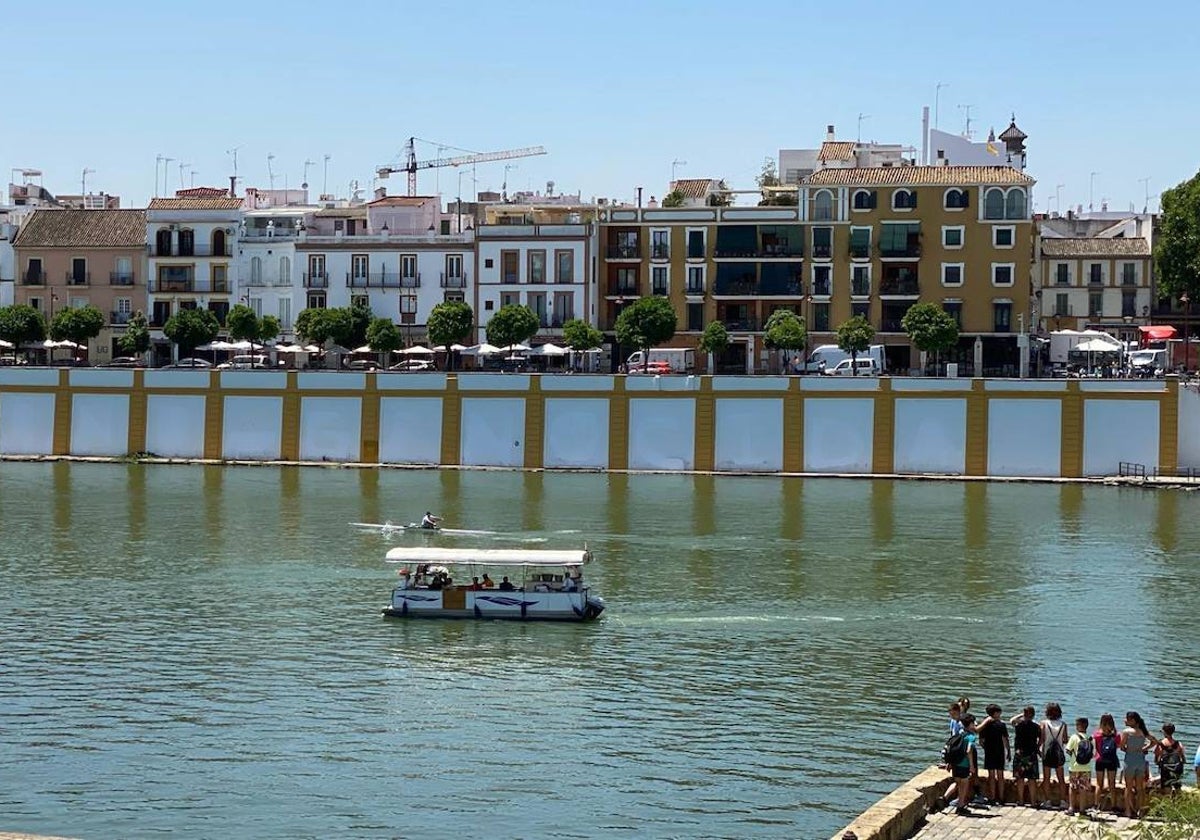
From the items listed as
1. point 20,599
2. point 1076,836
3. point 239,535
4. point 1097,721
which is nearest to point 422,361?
point 239,535

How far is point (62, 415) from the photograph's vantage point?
83.1 metres

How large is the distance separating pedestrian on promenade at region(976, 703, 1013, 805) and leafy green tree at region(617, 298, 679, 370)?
6126 centimetres

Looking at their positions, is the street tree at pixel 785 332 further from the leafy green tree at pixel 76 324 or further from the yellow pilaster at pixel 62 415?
the leafy green tree at pixel 76 324

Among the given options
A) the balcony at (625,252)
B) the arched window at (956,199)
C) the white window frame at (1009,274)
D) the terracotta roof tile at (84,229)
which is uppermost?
the arched window at (956,199)

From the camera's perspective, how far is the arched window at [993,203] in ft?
296

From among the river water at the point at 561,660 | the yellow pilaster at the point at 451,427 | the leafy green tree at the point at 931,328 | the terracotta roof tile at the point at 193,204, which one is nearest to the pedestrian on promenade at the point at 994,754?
the river water at the point at 561,660

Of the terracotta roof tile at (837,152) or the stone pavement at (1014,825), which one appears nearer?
the stone pavement at (1014,825)

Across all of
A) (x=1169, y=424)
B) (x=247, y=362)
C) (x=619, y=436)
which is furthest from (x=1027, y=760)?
(x=247, y=362)

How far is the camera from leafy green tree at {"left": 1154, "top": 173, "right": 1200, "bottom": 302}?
97.7 metres

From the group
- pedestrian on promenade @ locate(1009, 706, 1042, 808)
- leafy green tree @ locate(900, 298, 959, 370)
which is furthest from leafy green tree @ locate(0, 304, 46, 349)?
pedestrian on promenade @ locate(1009, 706, 1042, 808)

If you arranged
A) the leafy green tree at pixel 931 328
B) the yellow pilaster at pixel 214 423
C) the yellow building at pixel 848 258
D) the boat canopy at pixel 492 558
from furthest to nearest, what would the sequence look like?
1. the yellow building at pixel 848 258
2. the leafy green tree at pixel 931 328
3. the yellow pilaster at pixel 214 423
4. the boat canopy at pixel 492 558

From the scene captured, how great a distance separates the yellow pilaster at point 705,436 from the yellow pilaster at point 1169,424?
1692 centimetres

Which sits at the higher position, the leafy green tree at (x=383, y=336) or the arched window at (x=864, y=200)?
the arched window at (x=864, y=200)

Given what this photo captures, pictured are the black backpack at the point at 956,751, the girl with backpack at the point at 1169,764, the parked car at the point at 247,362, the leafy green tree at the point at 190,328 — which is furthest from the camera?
the leafy green tree at the point at 190,328
